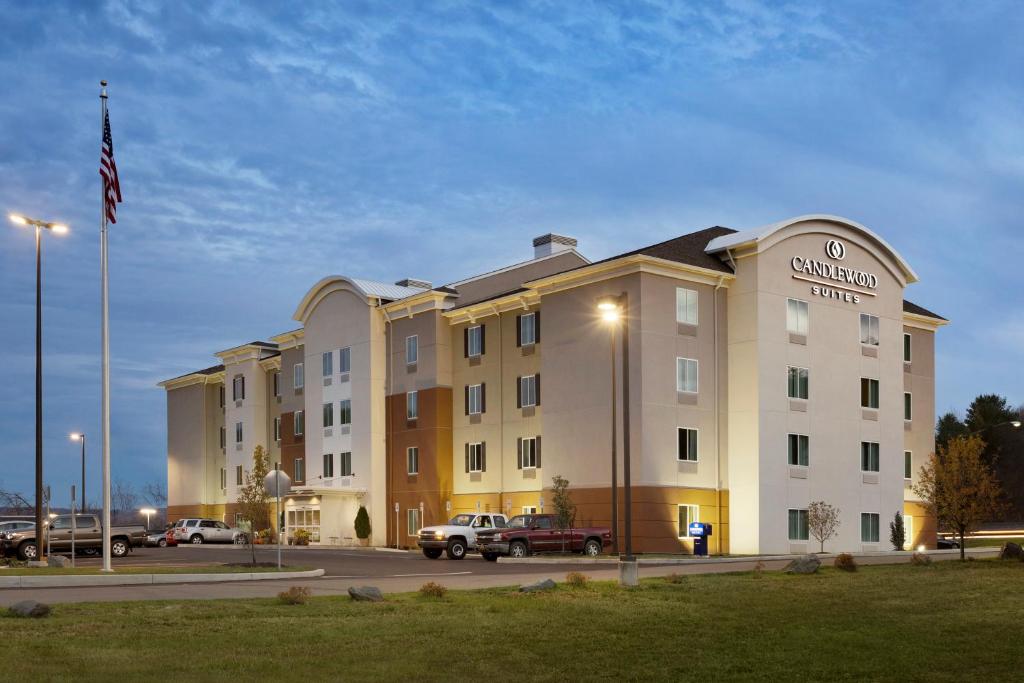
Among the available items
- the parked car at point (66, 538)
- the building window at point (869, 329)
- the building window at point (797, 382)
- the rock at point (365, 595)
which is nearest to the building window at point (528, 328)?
the building window at point (797, 382)

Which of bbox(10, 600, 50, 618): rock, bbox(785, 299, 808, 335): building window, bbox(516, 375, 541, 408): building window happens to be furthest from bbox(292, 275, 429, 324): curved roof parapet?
bbox(10, 600, 50, 618): rock

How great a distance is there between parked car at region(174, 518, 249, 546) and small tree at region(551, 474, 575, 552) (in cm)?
2399

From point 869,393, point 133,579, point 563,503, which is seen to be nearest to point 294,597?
point 133,579

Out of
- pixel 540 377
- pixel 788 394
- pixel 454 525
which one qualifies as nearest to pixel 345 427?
pixel 540 377

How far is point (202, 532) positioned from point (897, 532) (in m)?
37.8

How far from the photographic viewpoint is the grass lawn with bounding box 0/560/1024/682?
13.6m

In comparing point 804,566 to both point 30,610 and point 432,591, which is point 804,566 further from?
point 30,610

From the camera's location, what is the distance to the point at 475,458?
57688 millimetres

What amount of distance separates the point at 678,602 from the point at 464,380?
126 feet

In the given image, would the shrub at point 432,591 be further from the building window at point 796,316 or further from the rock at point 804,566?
the building window at point 796,316

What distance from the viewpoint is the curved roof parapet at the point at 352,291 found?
63.0 meters

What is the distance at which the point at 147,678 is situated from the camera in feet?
41.5

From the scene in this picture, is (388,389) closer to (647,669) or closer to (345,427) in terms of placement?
(345,427)

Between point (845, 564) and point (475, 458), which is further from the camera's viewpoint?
point (475, 458)
